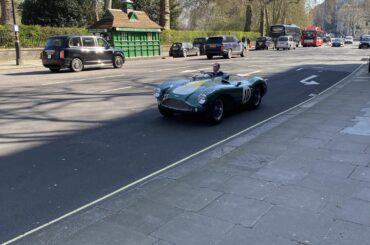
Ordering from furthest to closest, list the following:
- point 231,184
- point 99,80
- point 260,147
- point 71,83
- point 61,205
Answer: point 99,80
point 71,83
point 260,147
point 231,184
point 61,205

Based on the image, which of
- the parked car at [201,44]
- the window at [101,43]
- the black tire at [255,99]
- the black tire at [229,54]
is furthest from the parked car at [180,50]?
the black tire at [255,99]

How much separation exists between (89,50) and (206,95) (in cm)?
1562

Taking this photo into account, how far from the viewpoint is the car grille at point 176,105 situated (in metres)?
8.50

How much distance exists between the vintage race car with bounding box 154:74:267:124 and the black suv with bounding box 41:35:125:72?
13.5 metres

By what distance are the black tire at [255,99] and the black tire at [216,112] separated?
1.53m

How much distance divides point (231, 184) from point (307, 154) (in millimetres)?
1729

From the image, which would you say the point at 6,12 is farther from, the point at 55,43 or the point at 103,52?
the point at 103,52

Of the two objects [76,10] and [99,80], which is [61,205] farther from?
[76,10]

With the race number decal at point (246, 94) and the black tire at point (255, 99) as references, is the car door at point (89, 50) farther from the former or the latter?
the race number decal at point (246, 94)

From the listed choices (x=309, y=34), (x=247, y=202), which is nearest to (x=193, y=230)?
(x=247, y=202)

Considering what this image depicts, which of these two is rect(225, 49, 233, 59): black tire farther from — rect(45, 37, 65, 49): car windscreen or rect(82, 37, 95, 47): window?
rect(45, 37, 65, 49): car windscreen

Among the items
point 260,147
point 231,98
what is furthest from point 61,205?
point 231,98

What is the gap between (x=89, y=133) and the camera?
8016mm

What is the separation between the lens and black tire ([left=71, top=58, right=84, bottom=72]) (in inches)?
858
